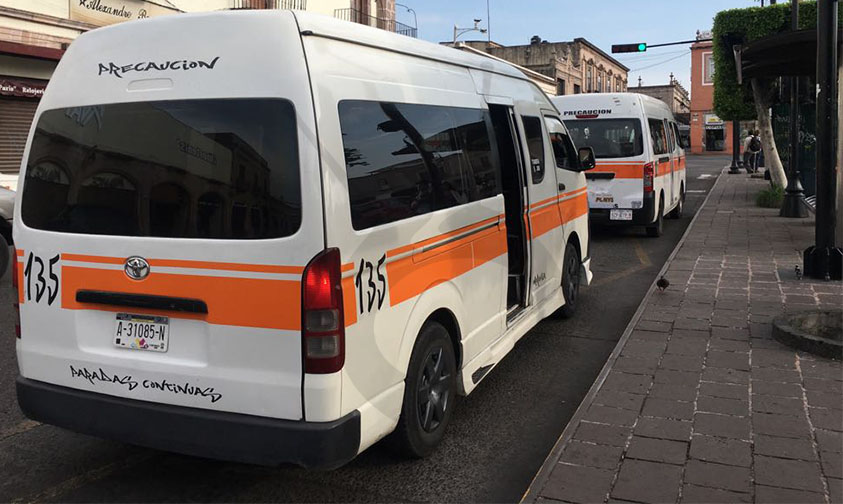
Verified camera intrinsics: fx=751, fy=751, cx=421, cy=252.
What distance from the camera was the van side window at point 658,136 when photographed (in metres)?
12.4

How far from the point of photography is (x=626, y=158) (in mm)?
11906

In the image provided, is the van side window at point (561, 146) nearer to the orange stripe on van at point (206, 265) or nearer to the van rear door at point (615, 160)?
the orange stripe on van at point (206, 265)

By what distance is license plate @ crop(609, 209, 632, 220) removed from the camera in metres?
11.9

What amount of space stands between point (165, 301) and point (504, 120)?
308 cm

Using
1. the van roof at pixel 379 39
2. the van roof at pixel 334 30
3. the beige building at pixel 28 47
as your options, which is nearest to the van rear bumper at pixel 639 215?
the van roof at pixel 379 39

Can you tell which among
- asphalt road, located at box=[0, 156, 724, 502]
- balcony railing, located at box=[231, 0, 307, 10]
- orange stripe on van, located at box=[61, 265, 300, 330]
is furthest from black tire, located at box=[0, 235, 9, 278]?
balcony railing, located at box=[231, 0, 307, 10]

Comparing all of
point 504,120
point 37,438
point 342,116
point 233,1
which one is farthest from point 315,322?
point 233,1

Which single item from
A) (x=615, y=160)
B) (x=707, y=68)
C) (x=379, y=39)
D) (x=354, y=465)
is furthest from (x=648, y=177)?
(x=707, y=68)

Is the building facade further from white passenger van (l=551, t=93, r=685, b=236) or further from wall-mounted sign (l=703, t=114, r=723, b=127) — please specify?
white passenger van (l=551, t=93, r=685, b=236)

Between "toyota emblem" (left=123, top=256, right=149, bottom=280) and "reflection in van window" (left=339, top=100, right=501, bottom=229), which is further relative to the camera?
"reflection in van window" (left=339, top=100, right=501, bottom=229)

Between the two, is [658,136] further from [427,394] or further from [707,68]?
[707,68]

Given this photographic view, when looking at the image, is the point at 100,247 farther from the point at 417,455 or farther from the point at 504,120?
the point at 504,120

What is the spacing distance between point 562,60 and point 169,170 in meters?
52.7

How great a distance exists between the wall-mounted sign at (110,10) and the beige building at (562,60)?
113 ft
